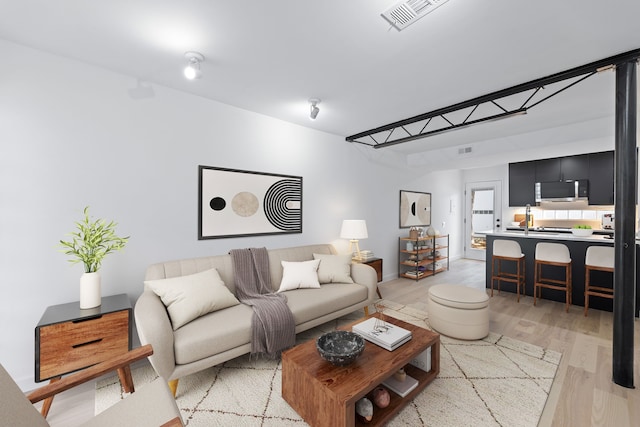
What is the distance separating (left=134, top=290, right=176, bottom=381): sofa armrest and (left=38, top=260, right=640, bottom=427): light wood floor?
23.7 inches

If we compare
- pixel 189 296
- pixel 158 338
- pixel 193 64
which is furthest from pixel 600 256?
pixel 193 64

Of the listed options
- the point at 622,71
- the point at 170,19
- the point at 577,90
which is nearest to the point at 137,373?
the point at 170,19

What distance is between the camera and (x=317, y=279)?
3.28 meters

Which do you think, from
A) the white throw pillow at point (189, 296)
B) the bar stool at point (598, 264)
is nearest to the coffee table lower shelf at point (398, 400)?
the white throw pillow at point (189, 296)

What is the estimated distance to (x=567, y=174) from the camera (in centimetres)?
551

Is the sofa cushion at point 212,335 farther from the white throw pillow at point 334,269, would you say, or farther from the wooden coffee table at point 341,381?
the white throw pillow at point 334,269

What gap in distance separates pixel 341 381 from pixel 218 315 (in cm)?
128

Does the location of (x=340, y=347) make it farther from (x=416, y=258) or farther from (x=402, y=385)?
(x=416, y=258)

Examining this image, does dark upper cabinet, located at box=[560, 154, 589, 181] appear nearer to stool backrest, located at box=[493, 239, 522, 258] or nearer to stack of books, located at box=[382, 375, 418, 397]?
stool backrest, located at box=[493, 239, 522, 258]

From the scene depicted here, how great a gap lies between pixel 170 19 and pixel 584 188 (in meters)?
7.15

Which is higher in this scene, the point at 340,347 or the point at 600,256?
the point at 600,256

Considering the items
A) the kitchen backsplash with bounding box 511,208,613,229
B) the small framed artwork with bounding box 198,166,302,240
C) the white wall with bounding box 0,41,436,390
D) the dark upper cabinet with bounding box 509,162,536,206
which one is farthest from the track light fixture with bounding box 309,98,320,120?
the kitchen backsplash with bounding box 511,208,613,229

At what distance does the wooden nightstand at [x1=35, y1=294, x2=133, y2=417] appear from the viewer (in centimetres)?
182

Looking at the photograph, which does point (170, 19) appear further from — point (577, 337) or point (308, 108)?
point (577, 337)
